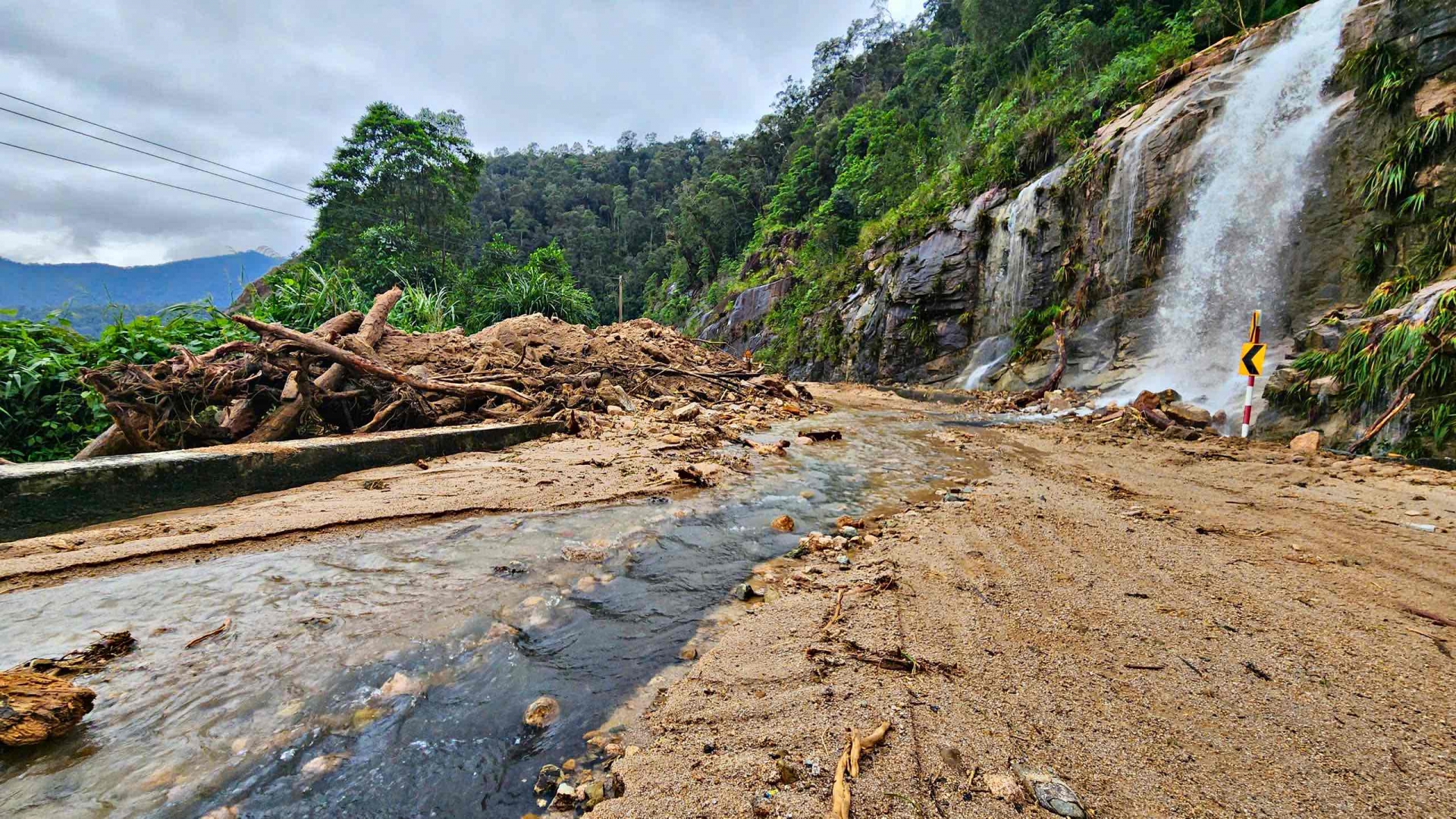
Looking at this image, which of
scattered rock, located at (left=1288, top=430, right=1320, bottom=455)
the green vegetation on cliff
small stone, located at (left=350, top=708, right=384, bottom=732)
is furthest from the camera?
the green vegetation on cliff

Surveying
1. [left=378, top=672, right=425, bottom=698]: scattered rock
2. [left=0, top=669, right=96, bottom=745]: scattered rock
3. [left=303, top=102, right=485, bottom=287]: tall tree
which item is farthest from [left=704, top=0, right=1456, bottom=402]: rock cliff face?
[left=303, top=102, right=485, bottom=287]: tall tree

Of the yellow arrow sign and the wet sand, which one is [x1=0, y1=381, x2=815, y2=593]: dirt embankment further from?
the yellow arrow sign

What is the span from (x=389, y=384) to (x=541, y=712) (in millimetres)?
4977

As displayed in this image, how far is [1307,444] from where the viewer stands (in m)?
5.26

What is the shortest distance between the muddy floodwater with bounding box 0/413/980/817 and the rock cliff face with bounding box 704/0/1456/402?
10503 mm

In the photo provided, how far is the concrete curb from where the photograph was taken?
2.93 m

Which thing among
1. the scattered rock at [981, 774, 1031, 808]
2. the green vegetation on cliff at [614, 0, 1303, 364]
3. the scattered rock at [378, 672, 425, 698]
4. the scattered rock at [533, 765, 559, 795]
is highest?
the green vegetation on cliff at [614, 0, 1303, 364]

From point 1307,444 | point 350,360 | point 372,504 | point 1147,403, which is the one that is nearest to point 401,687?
point 372,504

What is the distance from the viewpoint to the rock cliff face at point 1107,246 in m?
7.68

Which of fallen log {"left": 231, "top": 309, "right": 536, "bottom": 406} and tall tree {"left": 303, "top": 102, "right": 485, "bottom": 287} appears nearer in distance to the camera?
fallen log {"left": 231, "top": 309, "right": 536, "bottom": 406}

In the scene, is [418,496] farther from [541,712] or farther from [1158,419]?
[1158,419]

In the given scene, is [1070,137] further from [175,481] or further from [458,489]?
[175,481]

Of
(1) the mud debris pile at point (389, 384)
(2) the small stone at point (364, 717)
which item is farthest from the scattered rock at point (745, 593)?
(1) the mud debris pile at point (389, 384)

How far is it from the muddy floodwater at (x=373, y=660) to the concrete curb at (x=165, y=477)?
1.27 meters
